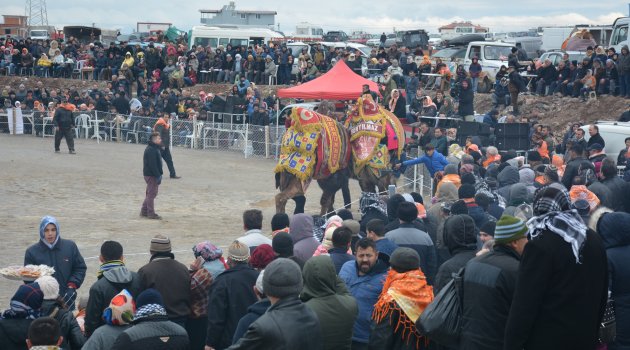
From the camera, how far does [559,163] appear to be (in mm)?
15508

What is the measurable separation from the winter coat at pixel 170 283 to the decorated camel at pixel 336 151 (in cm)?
762

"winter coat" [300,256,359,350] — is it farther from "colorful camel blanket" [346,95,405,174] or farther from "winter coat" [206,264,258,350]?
"colorful camel blanket" [346,95,405,174]

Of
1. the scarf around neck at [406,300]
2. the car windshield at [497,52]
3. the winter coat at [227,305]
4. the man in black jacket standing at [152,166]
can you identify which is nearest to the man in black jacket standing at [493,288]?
the scarf around neck at [406,300]

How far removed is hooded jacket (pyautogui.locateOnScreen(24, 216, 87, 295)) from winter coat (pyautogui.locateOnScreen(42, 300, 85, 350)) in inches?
97.2

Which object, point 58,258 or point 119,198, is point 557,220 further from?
point 119,198

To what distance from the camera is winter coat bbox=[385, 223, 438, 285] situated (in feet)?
27.5

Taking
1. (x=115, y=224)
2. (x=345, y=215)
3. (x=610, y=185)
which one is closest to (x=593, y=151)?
(x=610, y=185)

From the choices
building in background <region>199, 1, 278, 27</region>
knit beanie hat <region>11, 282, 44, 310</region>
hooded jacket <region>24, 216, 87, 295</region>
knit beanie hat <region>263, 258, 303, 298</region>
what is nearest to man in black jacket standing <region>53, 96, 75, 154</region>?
hooded jacket <region>24, 216, 87, 295</region>

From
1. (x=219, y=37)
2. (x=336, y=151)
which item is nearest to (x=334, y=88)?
(x=336, y=151)

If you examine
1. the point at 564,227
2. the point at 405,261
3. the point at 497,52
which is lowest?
the point at 405,261

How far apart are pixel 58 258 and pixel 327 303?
3.90 meters

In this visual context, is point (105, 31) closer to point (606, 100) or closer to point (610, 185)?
point (606, 100)

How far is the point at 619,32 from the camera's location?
107ft

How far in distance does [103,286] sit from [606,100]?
71.8 feet
